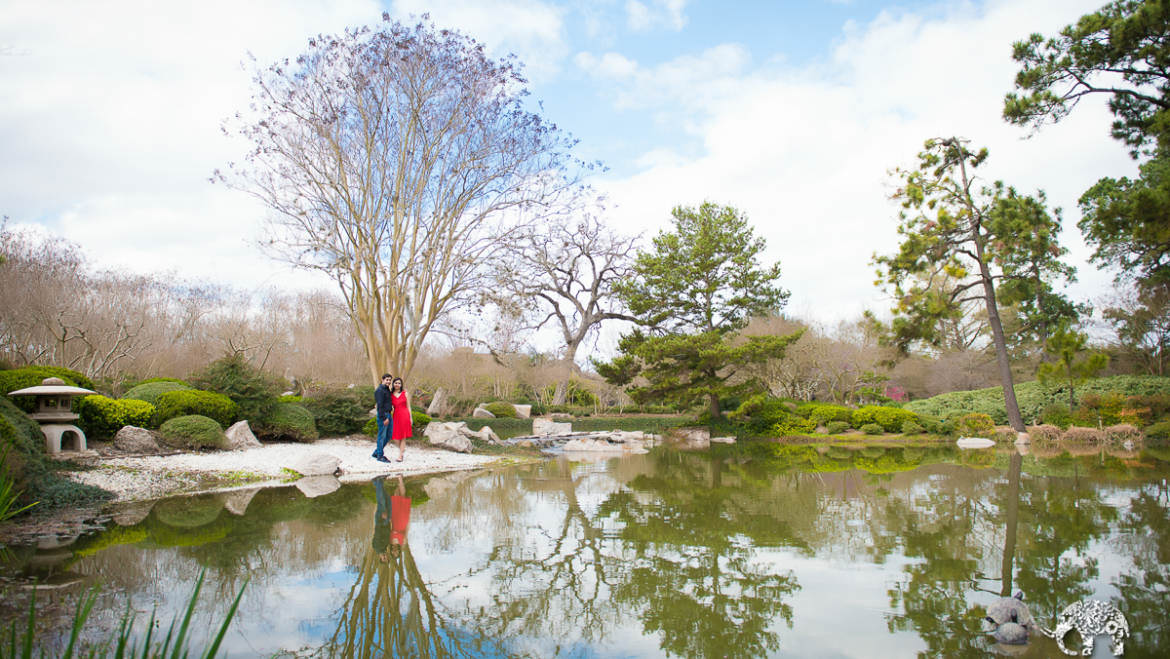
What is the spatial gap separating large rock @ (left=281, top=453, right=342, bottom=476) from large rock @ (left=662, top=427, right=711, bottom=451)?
498 inches

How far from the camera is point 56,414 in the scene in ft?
30.4

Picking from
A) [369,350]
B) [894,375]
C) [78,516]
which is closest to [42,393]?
[78,516]

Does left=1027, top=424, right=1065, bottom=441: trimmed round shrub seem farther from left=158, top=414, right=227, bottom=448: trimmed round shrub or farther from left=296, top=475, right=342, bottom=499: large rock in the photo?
left=158, top=414, right=227, bottom=448: trimmed round shrub

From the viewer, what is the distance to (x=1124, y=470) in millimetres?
10656

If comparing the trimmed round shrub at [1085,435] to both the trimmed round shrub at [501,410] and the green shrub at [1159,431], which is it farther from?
the trimmed round shrub at [501,410]

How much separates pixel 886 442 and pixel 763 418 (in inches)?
176

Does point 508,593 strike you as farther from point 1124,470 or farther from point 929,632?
point 1124,470

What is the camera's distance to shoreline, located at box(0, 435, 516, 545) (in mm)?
6156

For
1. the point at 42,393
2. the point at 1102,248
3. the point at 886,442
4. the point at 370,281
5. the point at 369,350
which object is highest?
the point at 1102,248

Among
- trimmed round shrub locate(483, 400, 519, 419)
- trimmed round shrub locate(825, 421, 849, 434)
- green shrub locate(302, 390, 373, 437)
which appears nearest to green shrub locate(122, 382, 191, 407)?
green shrub locate(302, 390, 373, 437)

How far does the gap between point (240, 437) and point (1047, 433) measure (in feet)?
66.1

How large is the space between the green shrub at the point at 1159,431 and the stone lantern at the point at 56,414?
76.6 feet

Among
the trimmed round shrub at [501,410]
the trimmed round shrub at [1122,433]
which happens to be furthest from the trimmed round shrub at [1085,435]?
the trimmed round shrub at [501,410]

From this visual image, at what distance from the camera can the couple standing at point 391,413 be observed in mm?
11992
